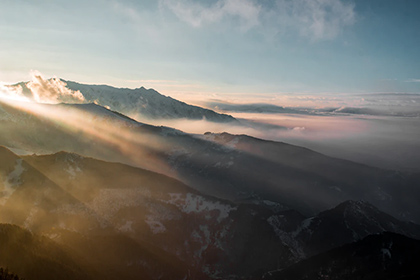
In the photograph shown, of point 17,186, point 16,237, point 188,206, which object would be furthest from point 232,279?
point 17,186

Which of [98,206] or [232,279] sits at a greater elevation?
[98,206]

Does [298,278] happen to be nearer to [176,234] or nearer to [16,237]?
[176,234]

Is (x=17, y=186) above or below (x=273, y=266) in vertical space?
above

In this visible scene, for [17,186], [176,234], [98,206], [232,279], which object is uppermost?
[17,186]

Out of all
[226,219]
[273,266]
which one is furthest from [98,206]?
[273,266]

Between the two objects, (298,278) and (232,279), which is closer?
(298,278)

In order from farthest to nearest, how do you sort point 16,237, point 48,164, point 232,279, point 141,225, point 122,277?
point 48,164 < point 141,225 < point 232,279 < point 122,277 < point 16,237

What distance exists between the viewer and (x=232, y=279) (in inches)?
6275

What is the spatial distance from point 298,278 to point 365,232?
88.8 meters

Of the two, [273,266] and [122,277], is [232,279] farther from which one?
[122,277]

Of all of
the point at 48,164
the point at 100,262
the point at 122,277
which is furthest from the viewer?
the point at 48,164

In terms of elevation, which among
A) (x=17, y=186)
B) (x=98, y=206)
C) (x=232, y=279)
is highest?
(x=17, y=186)

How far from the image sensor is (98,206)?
174 m

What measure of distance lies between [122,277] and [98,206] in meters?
56.9
